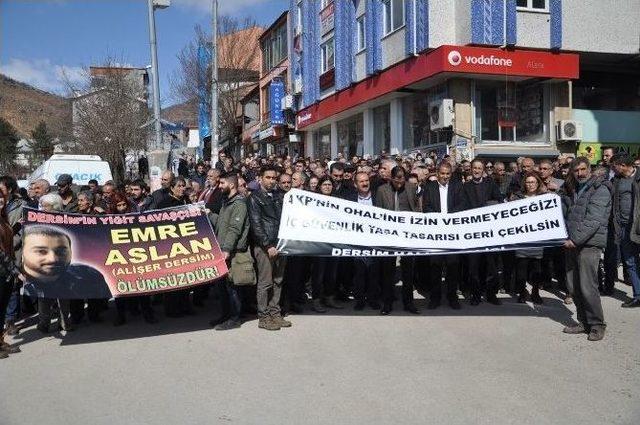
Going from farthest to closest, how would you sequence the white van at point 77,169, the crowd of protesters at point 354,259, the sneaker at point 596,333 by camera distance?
1. the white van at point 77,169
2. the crowd of protesters at point 354,259
3. the sneaker at point 596,333

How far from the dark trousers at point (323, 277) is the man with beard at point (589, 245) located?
319cm

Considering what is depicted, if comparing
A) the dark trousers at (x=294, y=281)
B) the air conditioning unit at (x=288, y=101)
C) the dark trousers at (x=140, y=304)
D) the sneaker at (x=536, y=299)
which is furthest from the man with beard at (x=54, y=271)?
the air conditioning unit at (x=288, y=101)

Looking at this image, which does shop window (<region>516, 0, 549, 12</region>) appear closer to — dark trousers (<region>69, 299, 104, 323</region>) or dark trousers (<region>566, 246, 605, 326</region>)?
dark trousers (<region>566, 246, 605, 326</region>)

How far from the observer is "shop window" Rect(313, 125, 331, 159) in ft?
100

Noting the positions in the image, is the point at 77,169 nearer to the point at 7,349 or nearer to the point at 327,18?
the point at 7,349

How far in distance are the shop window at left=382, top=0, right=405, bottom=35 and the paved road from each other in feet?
52.3

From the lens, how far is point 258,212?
6.96 m

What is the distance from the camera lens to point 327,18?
28.0 m

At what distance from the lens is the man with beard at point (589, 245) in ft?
20.7

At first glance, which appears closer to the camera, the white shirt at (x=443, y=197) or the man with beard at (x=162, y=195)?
the white shirt at (x=443, y=197)

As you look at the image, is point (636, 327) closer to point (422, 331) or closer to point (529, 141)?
point (422, 331)

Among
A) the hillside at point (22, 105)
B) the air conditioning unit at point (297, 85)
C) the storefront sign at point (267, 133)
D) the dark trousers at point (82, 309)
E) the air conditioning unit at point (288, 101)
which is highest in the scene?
the hillside at point (22, 105)

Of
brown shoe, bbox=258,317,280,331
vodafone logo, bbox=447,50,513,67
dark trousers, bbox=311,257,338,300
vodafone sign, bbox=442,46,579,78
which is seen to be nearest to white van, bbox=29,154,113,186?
dark trousers, bbox=311,257,338,300

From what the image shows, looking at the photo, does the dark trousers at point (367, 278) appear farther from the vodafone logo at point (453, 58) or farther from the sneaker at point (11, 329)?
the vodafone logo at point (453, 58)
